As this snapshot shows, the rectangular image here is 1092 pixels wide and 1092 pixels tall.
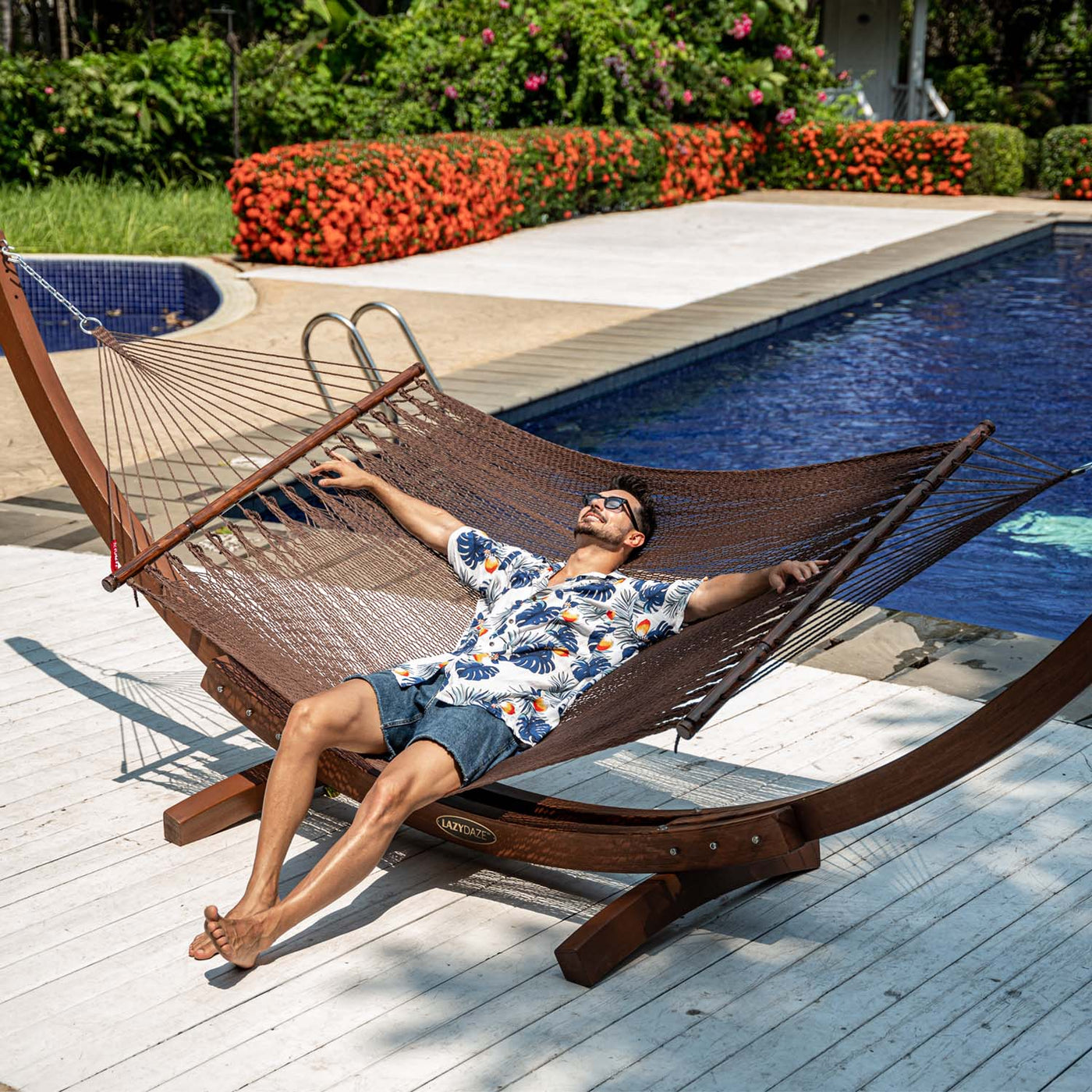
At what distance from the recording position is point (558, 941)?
2629mm

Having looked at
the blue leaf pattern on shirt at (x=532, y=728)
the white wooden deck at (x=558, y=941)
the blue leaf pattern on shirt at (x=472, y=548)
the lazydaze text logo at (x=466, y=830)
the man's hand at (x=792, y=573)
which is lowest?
the white wooden deck at (x=558, y=941)

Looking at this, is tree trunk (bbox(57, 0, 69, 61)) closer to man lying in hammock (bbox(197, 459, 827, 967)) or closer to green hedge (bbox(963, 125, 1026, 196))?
green hedge (bbox(963, 125, 1026, 196))

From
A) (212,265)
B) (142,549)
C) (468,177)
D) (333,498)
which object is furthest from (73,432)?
(468,177)

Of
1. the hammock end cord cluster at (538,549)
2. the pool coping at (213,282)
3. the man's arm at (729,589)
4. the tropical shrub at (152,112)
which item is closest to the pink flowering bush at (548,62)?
the tropical shrub at (152,112)

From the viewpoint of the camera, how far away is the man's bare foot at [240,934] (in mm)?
2430

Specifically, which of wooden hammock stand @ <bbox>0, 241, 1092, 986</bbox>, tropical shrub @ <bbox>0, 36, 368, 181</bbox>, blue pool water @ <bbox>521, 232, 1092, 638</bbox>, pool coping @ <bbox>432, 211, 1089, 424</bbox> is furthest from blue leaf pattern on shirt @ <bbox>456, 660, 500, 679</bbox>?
tropical shrub @ <bbox>0, 36, 368, 181</bbox>

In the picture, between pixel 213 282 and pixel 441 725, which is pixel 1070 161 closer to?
pixel 213 282

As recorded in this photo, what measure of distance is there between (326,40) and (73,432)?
12.8 metres

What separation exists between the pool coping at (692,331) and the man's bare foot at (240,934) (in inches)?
161

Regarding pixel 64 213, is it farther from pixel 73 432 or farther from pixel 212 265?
pixel 73 432

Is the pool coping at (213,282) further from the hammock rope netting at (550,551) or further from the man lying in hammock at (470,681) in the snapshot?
the man lying in hammock at (470,681)

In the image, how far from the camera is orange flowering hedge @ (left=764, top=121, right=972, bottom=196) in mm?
15727

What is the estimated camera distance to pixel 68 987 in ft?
8.13

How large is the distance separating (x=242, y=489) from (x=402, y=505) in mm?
378
